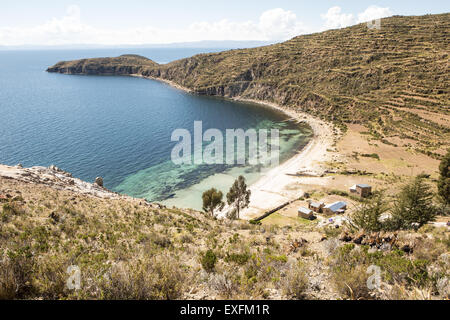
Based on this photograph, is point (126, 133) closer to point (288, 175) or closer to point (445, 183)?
point (288, 175)

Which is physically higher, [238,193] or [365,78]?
[365,78]

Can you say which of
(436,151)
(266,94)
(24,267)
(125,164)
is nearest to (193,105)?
(266,94)

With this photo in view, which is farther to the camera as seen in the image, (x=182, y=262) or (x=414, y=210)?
(x=414, y=210)

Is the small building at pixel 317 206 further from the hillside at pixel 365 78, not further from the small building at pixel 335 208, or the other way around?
the hillside at pixel 365 78

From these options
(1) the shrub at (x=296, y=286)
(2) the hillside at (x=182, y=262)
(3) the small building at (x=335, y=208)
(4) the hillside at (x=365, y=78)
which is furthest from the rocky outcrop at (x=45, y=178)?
(4) the hillside at (x=365, y=78)

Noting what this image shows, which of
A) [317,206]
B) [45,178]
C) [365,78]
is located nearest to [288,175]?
[317,206]

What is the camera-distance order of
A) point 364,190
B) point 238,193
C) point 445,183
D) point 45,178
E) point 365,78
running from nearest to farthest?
point 45,178 < point 445,183 < point 238,193 < point 364,190 < point 365,78

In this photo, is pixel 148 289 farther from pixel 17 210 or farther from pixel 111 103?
pixel 111 103

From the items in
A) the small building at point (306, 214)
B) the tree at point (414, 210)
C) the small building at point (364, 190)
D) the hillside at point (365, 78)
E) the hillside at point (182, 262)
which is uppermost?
the hillside at point (365, 78)

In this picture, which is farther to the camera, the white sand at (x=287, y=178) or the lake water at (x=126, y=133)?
the lake water at (x=126, y=133)
